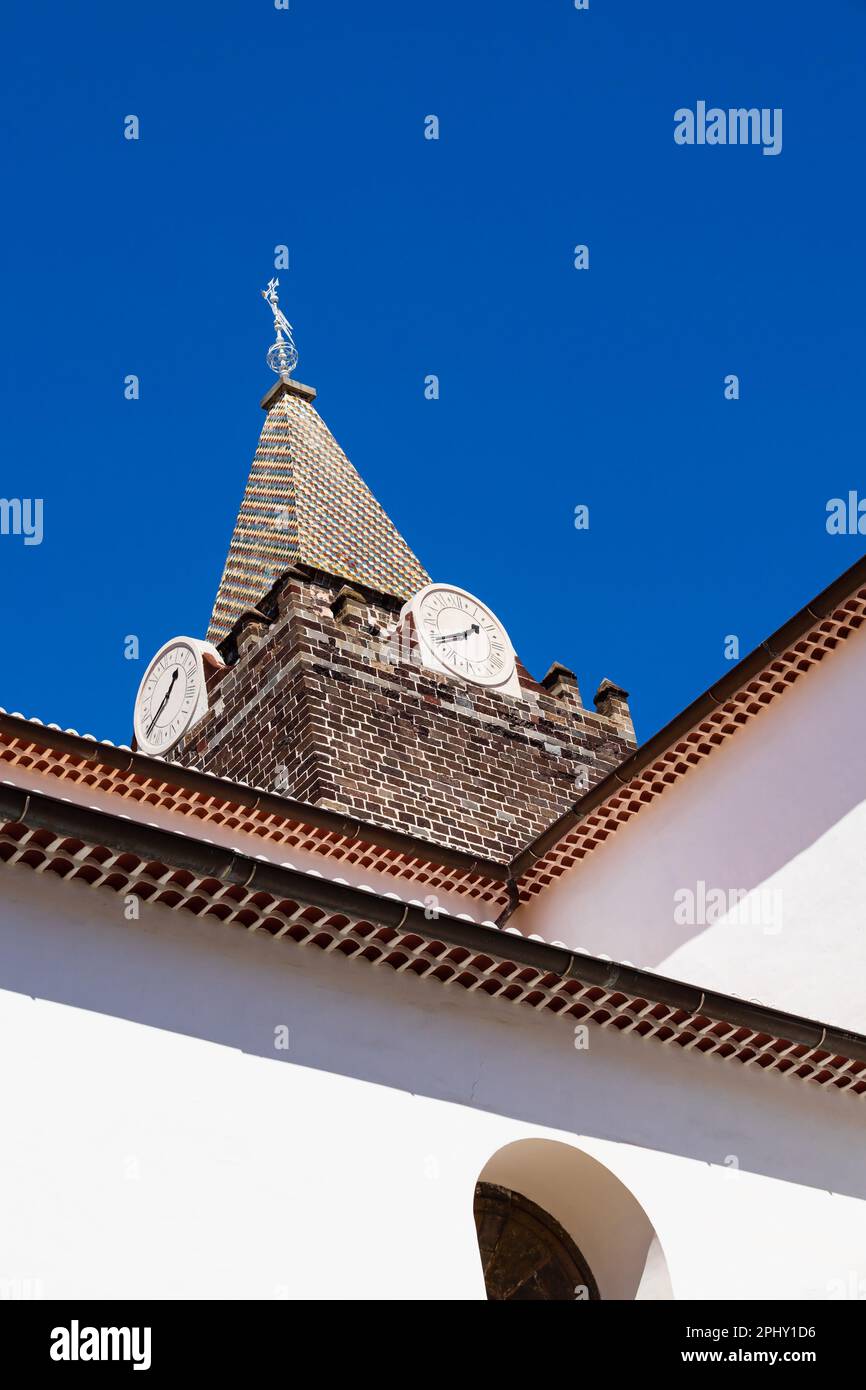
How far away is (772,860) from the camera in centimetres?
1229

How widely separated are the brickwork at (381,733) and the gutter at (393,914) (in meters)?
6.92

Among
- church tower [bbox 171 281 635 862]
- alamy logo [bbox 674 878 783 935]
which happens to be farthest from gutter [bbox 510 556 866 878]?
church tower [bbox 171 281 635 862]

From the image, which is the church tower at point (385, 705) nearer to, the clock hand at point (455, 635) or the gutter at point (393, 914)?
the clock hand at point (455, 635)

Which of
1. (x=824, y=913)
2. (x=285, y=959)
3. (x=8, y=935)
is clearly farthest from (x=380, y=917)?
(x=824, y=913)

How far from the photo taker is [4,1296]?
6895 mm

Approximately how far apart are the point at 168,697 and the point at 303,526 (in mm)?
2783

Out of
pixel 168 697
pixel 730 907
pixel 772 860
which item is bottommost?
pixel 730 907

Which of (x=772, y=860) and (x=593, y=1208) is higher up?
(x=772, y=860)

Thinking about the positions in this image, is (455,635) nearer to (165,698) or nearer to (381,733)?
(381,733)

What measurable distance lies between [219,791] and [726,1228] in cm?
543

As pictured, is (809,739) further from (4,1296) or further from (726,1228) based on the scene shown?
(4,1296)
